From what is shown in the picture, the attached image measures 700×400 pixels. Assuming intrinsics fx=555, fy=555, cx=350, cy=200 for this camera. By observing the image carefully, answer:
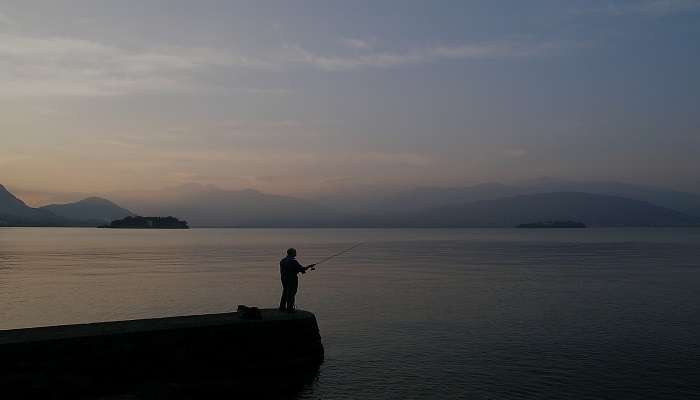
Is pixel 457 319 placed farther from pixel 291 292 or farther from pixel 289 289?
pixel 289 289

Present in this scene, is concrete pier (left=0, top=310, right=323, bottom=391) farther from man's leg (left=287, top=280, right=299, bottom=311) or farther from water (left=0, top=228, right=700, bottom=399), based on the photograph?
water (left=0, top=228, right=700, bottom=399)

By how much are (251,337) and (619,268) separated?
50.8 meters

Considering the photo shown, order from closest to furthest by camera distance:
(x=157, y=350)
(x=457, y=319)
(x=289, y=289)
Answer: (x=157, y=350), (x=289, y=289), (x=457, y=319)

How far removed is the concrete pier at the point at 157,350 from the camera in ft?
44.1

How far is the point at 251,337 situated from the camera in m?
17.1

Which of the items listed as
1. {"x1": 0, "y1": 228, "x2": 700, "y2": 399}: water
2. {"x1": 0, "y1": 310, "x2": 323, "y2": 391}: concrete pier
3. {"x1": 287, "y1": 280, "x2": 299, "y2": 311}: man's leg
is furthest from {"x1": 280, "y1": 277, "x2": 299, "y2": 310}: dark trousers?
{"x1": 0, "y1": 228, "x2": 700, "y2": 399}: water

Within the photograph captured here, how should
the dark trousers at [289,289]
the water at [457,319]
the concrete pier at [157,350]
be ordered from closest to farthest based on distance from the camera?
the concrete pier at [157,350] < the water at [457,319] < the dark trousers at [289,289]

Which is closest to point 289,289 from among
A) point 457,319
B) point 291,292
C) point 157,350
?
point 291,292

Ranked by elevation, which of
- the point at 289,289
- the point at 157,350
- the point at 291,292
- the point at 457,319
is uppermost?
the point at 289,289

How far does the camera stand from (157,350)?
1540cm

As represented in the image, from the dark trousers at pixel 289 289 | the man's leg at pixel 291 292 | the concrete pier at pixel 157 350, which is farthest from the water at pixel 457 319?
the dark trousers at pixel 289 289

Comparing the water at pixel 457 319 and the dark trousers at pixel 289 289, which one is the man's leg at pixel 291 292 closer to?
the dark trousers at pixel 289 289

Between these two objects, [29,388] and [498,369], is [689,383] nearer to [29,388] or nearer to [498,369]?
[498,369]

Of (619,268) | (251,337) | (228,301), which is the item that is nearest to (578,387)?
(251,337)
